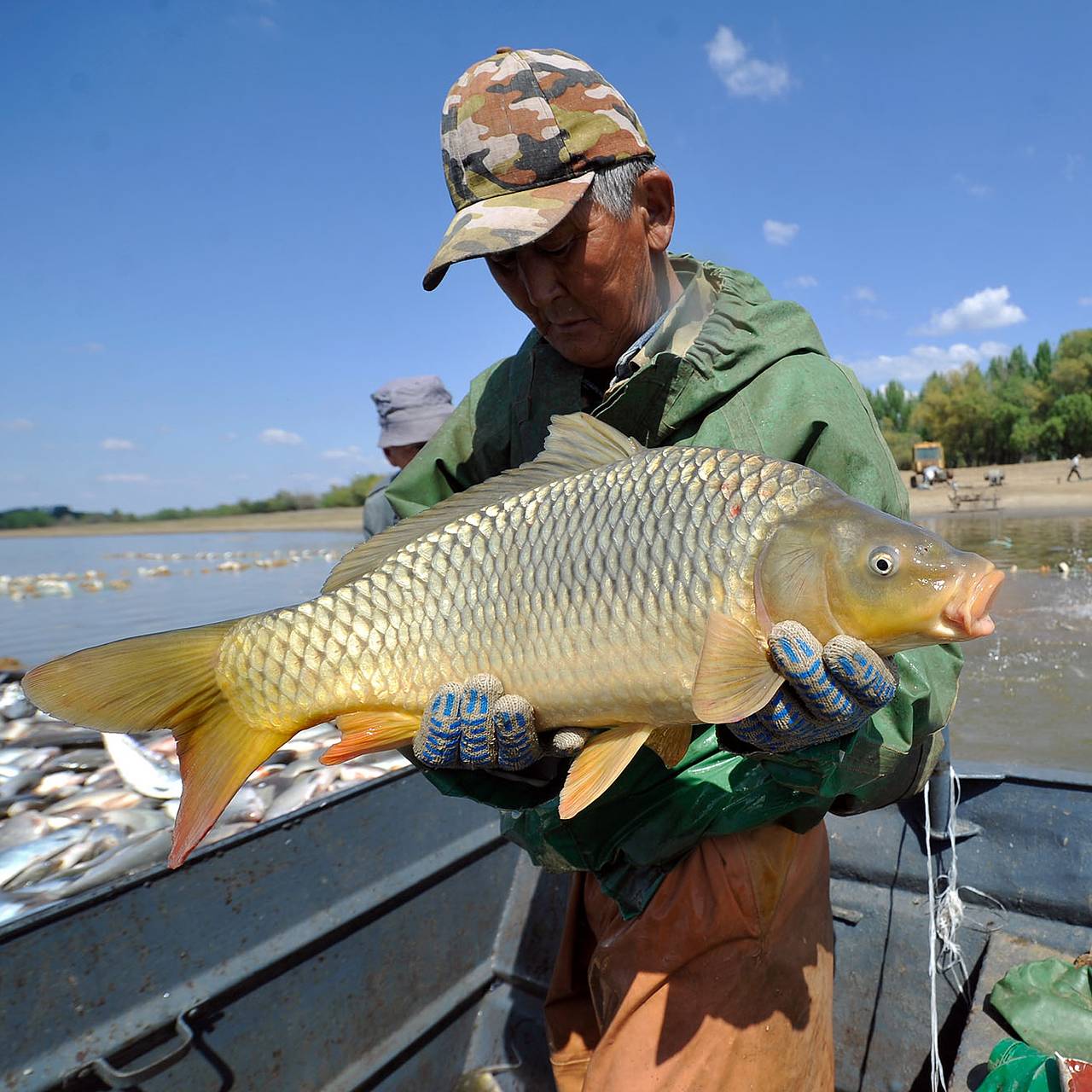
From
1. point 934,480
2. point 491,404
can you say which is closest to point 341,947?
point 491,404

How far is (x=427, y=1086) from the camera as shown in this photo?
2410 millimetres

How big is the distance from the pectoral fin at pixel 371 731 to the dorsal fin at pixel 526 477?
0.25 m

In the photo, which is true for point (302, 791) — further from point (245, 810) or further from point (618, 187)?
point (618, 187)

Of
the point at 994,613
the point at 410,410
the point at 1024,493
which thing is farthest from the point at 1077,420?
the point at 410,410

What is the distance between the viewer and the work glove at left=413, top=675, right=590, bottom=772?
1.30 m

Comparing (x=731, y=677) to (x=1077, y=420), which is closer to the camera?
(x=731, y=677)

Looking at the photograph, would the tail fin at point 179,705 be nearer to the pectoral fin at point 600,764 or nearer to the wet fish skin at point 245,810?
the pectoral fin at point 600,764

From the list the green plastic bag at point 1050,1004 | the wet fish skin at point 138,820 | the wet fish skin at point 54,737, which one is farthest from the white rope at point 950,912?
the wet fish skin at point 54,737

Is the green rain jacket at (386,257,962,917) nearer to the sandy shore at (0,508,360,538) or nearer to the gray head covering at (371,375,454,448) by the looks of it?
the gray head covering at (371,375,454,448)

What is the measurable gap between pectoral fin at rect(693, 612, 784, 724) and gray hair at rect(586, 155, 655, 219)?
899mm

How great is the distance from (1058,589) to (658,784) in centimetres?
1171

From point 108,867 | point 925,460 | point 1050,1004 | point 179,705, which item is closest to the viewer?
point 179,705

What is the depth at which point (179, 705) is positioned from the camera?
148 centimetres

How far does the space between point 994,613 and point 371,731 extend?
33.3ft
